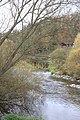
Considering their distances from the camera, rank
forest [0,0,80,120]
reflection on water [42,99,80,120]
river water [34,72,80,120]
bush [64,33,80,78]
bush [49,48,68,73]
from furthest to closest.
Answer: bush [49,48,68,73]
bush [64,33,80,78]
river water [34,72,80,120]
reflection on water [42,99,80,120]
forest [0,0,80,120]

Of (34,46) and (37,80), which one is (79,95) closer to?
(37,80)

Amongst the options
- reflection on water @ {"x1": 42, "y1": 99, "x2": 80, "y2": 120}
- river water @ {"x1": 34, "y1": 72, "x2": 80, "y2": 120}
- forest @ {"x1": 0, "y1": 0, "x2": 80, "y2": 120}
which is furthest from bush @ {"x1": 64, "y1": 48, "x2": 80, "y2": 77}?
reflection on water @ {"x1": 42, "y1": 99, "x2": 80, "y2": 120}

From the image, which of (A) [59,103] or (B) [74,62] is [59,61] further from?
(A) [59,103]

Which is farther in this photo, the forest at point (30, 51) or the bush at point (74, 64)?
the bush at point (74, 64)

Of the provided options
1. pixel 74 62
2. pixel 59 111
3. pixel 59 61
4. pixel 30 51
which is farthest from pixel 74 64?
pixel 30 51

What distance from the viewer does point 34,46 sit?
9.87 meters

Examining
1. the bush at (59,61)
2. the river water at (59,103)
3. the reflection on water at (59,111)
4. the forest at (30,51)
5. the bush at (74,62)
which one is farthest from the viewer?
the bush at (59,61)

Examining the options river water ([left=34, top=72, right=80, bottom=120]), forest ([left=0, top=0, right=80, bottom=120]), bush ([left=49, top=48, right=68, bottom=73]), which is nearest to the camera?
forest ([left=0, top=0, right=80, bottom=120])

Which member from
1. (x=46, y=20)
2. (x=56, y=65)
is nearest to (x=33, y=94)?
(x=46, y=20)

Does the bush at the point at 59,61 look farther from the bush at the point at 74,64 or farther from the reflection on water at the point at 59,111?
the reflection on water at the point at 59,111

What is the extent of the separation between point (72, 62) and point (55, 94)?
50.9 feet

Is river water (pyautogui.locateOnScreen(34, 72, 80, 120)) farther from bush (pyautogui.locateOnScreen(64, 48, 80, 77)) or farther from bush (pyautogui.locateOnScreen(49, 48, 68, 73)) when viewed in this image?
bush (pyautogui.locateOnScreen(49, 48, 68, 73))

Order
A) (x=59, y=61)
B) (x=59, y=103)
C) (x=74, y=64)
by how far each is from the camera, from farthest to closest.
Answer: (x=59, y=61)
(x=74, y=64)
(x=59, y=103)

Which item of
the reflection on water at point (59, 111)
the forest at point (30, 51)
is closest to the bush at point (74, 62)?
the forest at point (30, 51)
